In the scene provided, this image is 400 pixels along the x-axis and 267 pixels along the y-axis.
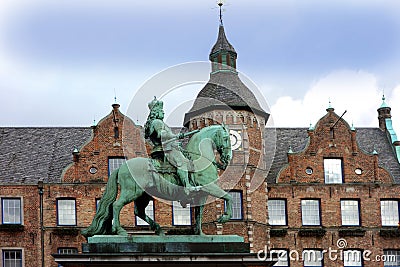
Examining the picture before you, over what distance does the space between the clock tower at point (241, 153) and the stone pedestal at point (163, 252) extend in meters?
23.1

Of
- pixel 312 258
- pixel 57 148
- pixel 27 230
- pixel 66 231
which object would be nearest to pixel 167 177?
pixel 66 231

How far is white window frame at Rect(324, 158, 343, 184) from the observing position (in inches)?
2273

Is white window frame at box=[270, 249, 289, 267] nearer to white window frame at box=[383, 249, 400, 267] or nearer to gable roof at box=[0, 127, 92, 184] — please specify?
white window frame at box=[383, 249, 400, 267]

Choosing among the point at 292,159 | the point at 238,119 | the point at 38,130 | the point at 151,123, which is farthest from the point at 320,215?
the point at 151,123

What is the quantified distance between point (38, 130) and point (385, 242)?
20.1 meters

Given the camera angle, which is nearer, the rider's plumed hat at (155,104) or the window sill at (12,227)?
the rider's plumed hat at (155,104)

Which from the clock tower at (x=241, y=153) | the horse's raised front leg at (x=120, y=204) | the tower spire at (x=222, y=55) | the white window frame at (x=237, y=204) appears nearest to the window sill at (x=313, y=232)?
the clock tower at (x=241, y=153)

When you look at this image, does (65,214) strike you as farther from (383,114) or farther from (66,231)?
(383,114)

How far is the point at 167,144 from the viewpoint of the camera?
30.2 metres

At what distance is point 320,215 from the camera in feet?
188

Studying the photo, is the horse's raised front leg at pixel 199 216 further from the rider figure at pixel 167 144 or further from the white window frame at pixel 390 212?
the white window frame at pixel 390 212

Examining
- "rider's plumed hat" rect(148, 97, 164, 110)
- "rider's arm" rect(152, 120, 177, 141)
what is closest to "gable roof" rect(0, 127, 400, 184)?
"rider's plumed hat" rect(148, 97, 164, 110)

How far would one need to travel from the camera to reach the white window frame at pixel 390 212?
2265 inches

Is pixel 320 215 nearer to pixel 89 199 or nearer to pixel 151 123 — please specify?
pixel 89 199
